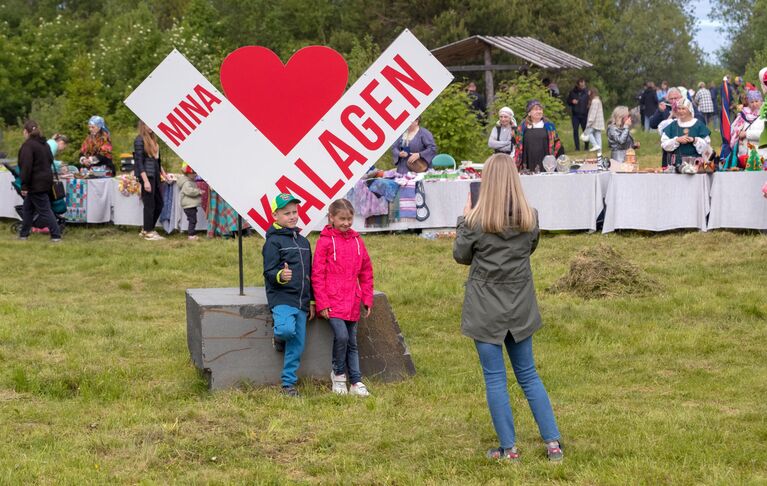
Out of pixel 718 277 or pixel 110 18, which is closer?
pixel 718 277

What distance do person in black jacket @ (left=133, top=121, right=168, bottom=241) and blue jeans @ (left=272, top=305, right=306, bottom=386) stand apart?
8.39 m

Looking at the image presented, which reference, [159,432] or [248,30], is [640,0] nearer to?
[248,30]

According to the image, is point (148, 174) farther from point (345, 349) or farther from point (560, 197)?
point (345, 349)

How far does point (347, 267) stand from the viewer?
734 cm

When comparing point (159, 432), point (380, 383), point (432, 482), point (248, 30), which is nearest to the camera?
point (432, 482)

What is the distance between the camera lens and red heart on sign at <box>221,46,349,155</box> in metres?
8.23

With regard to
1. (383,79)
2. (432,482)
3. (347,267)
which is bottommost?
(432,482)

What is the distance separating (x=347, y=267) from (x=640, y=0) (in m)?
61.9

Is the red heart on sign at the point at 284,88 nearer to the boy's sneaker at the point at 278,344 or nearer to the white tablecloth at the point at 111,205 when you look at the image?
the boy's sneaker at the point at 278,344

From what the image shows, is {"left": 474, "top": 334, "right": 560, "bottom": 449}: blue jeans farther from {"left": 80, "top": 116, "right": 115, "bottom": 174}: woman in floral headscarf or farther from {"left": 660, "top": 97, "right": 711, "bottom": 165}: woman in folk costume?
{"left": 80, "top": 116, "right": 115, "bottom": 174}: woman in floral headscarf

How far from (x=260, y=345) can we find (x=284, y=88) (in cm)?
196

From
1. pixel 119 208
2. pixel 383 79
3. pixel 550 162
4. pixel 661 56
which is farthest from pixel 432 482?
pixel 661 56

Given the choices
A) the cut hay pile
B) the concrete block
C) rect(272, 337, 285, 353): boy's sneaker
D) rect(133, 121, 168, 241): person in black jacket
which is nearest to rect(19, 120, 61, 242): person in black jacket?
rect(133, 121, 168, 241): person in black jacket

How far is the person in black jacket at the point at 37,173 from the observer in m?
15.4
